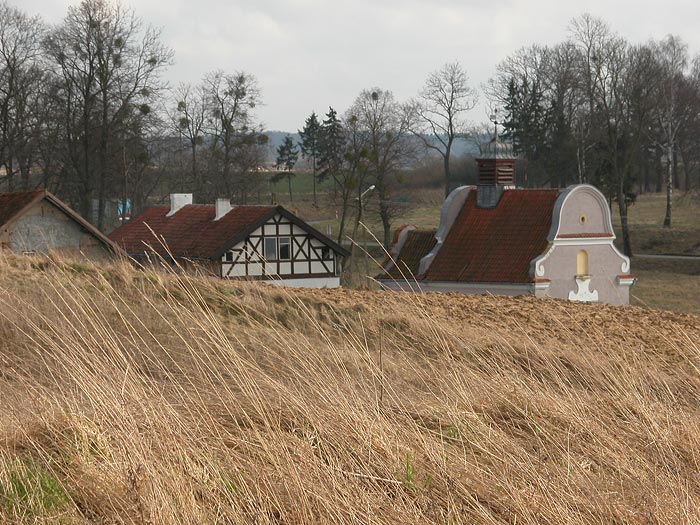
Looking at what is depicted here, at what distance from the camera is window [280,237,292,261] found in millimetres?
42594

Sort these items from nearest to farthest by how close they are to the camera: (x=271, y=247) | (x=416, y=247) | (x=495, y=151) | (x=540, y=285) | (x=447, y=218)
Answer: (x=540, y=285) → (x=447, y=218) → (x=416, y=247) → (x=271, y=247) → (x=495, y=151)

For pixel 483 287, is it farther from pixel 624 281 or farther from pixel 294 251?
pixel 294 251

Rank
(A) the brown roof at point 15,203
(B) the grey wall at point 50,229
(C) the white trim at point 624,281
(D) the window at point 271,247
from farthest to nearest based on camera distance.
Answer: (D) the window at point 271,247 → (C) the white trim at point 624,281 → (B) the grey wall at point 50,229 → (A) the brown roof at point 15,203

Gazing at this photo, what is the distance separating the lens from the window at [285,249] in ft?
140

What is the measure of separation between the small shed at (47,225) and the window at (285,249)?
10782mm

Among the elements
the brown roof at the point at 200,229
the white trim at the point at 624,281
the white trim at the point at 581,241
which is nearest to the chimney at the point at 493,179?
the white trim at the point at 581,241

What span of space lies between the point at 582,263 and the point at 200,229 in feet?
53.2

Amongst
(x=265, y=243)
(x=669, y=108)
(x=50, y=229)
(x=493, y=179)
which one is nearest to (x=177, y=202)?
(x=265, y=243)

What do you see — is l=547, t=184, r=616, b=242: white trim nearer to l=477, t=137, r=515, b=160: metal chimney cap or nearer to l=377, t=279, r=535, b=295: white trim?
l=377, t=279, r=535, b=295: white trim

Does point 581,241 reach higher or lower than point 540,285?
higher

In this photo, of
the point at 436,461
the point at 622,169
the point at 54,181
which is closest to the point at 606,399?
the point at 436,461

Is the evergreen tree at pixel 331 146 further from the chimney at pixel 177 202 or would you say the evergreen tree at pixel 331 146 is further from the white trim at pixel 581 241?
the white trim at pixel 581 241

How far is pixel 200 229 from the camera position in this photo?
145ft

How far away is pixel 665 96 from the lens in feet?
197
